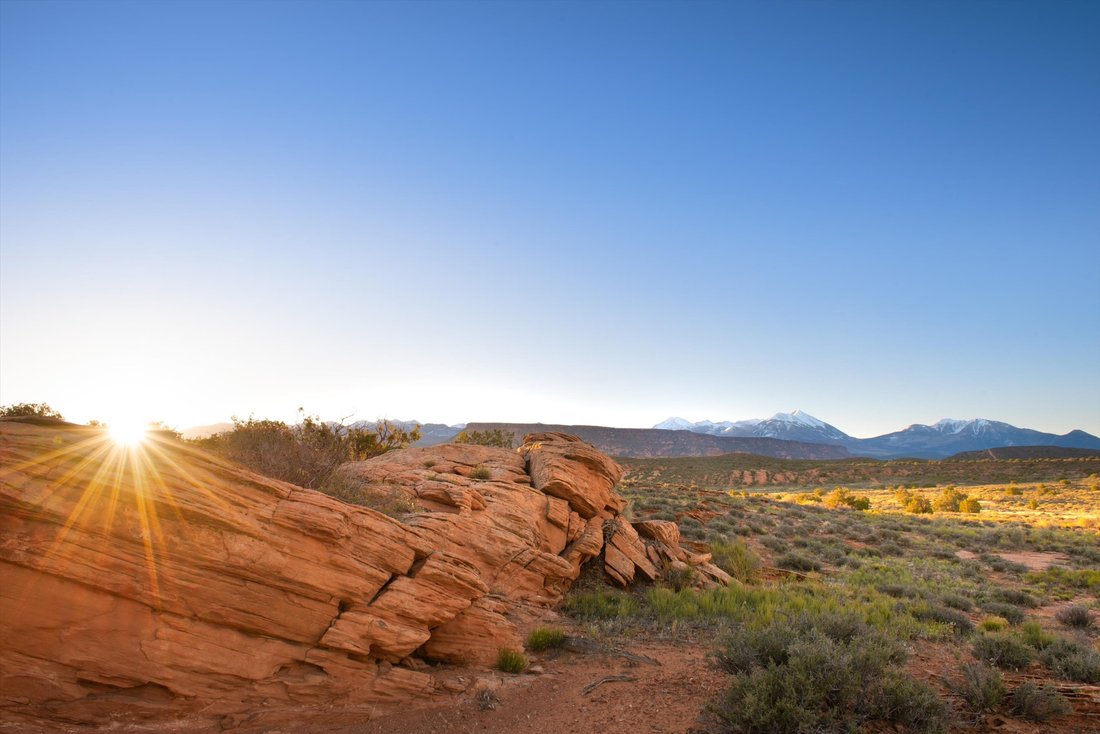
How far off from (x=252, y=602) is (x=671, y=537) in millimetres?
13875

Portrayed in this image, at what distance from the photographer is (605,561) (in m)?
15.4

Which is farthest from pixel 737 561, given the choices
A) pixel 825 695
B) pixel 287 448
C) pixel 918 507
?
pixel 918 507

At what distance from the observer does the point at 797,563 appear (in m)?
20.5

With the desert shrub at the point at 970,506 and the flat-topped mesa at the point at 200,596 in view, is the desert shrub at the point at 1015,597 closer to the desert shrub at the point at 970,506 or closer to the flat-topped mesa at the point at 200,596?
the flat-topped mesa at the point at 200,596

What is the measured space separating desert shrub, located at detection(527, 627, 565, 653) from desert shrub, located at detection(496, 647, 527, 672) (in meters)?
1.02

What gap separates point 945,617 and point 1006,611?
2.89 meters

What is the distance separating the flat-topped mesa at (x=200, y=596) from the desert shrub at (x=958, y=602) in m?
13.9

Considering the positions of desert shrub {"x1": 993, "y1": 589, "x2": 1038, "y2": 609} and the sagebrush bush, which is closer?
the sagebrush bush

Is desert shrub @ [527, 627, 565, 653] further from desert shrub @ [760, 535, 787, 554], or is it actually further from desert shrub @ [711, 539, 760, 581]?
desert shrub @ [760, 535, 787, 554]

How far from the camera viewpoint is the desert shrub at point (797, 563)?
66.5ft

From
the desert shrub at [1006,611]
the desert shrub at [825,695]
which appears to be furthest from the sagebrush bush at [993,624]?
the desert shrub at [825,695]

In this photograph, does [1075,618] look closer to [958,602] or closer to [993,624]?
[958,602]

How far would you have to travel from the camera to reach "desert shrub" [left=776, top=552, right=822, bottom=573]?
20281 millimetres

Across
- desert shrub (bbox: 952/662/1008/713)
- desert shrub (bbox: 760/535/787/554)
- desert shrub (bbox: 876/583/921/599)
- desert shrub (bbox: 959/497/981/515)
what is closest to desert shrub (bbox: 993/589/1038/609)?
desert shrub (bbox: 876/583/921/599)
